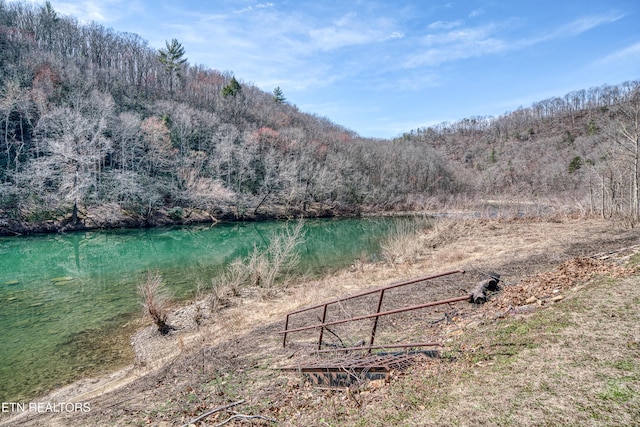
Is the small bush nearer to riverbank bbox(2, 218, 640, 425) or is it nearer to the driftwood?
riverbank bbox(2, 218, 640, 425)

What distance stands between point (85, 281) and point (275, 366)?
16.1 metres

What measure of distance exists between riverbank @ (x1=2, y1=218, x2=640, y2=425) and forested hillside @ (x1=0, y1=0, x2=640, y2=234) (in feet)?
57.2

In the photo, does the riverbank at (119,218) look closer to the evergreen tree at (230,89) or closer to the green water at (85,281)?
the green water at (85,281)

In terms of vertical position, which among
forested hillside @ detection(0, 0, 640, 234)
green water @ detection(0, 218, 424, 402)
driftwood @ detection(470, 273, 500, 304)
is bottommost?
green water @ detection(0, 218, 424, 402)

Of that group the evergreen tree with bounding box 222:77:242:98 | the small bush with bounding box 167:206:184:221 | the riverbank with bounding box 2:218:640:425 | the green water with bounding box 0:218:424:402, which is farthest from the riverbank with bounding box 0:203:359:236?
the evergreen tree with bounding box 222:77:242:98

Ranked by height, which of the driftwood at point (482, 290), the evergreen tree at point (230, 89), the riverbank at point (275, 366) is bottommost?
the riverbank at point (275, 366)

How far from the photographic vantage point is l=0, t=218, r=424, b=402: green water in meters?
9.55

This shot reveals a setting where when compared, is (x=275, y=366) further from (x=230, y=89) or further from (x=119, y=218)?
(x=230, y=89)

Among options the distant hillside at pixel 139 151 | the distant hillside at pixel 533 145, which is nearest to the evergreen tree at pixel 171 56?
the distant hillside at pixel 139 151

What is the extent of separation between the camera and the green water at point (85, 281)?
31.3ft

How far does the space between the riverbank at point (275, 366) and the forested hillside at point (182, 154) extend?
686 inches

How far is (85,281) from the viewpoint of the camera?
1770cm

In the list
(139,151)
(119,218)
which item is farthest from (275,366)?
(139,151)

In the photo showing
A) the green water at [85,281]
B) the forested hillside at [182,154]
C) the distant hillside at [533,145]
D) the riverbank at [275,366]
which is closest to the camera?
the riverbank at [275,366]
